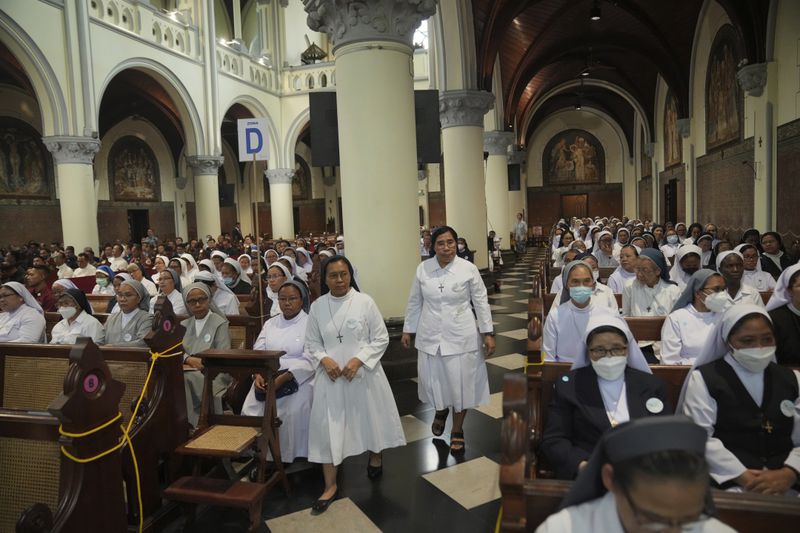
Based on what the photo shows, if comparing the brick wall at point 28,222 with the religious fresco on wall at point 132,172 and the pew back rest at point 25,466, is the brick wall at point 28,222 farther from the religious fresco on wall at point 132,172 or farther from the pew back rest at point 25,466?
the pew back rest at point 25,466

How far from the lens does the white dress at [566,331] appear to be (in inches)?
155

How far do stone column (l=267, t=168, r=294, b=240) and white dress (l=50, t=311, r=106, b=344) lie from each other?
18.8 m

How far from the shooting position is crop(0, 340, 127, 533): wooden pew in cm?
237

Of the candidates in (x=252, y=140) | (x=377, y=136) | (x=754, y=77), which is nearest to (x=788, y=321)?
(x=377, y=136)

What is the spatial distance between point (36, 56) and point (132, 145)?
11677 millimetres

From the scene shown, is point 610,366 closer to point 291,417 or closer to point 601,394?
point 601,394

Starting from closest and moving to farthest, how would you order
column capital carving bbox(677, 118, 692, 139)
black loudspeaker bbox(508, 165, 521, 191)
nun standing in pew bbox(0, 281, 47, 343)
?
nun standing in pew bbox(0, 281, 47, 343), column capital carving bbox(677, 118, 692, 139), black loudspeaker bbox(508, 165, 521, 191)

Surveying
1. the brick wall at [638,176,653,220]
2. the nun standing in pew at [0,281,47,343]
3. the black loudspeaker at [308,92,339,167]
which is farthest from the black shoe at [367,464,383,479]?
the brick wall at [638,176,653,220]

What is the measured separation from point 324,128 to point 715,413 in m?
5.09

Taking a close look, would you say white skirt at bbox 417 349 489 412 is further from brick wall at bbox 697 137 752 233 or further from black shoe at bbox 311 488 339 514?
brick wall at bbox 697 137 752 233

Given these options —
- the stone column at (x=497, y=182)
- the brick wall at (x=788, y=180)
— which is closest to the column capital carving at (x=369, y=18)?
the brick wall at (x=788, y=180)

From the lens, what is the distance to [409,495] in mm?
3502

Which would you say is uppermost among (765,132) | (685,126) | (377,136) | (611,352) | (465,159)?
(685,126)

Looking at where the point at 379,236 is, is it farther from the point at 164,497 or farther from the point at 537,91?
the point at 537,91
